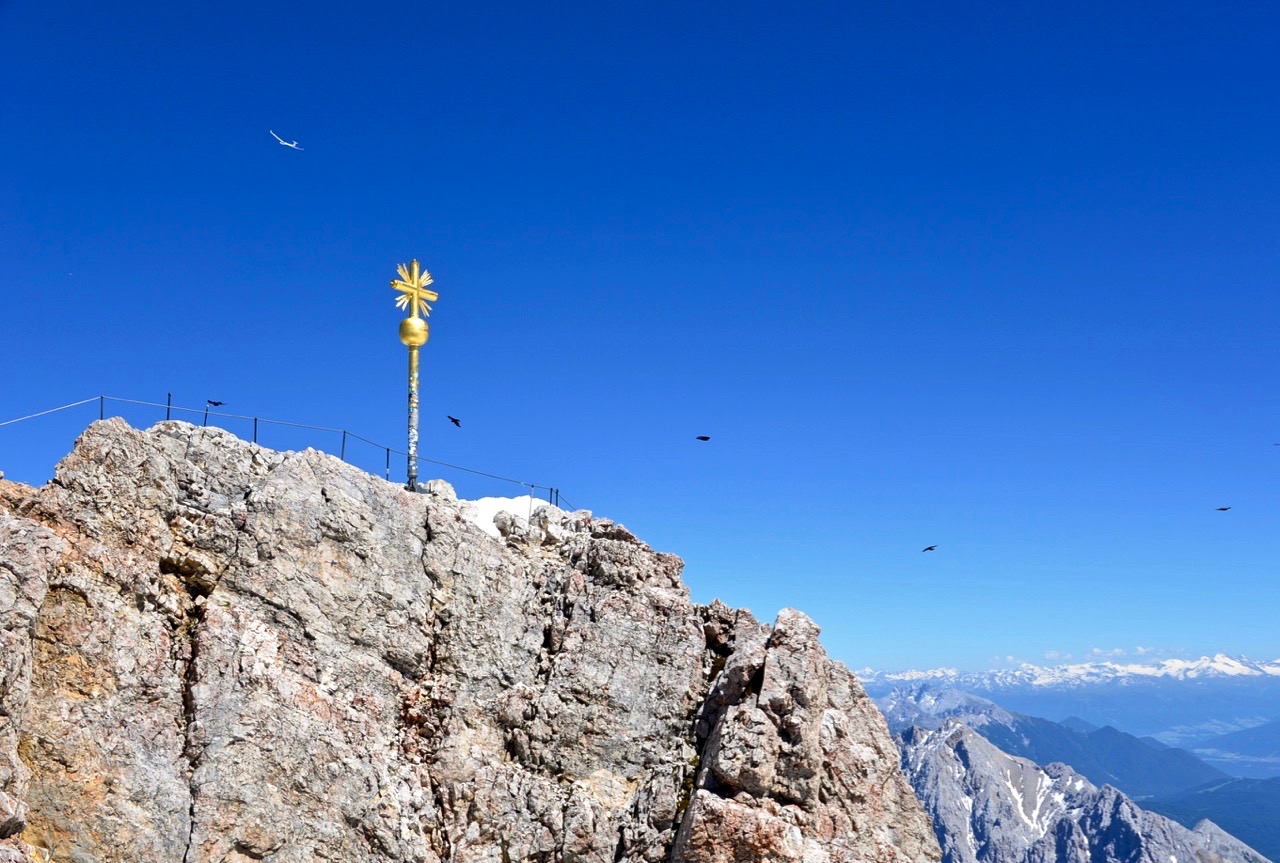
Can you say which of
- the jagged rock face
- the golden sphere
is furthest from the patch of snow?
the golden sphere

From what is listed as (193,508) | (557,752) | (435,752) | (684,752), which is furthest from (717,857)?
(193,508)

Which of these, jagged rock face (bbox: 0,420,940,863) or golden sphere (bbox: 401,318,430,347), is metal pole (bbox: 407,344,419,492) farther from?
jagged rock face (bbox: 0,420,940,863)

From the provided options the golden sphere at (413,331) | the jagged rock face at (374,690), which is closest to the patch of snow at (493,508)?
the jagged rock face at (374,690)

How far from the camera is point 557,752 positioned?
41875 mm

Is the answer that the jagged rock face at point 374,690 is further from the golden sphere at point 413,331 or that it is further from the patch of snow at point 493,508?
the golden sphere at point 413,331

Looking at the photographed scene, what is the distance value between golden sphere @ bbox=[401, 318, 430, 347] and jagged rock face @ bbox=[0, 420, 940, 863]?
7769 mm

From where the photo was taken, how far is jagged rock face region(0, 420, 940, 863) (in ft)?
111

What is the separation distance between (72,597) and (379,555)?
1231 cm

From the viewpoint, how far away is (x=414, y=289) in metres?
48.2

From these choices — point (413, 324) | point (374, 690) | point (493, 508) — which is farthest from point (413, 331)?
point (374, 690)

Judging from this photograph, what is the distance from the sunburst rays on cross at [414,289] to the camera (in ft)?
157

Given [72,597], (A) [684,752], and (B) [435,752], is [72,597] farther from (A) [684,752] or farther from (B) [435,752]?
(A) [684,752]

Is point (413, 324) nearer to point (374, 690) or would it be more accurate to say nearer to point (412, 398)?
point (412, 398)

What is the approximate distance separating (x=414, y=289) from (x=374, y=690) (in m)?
20.6
